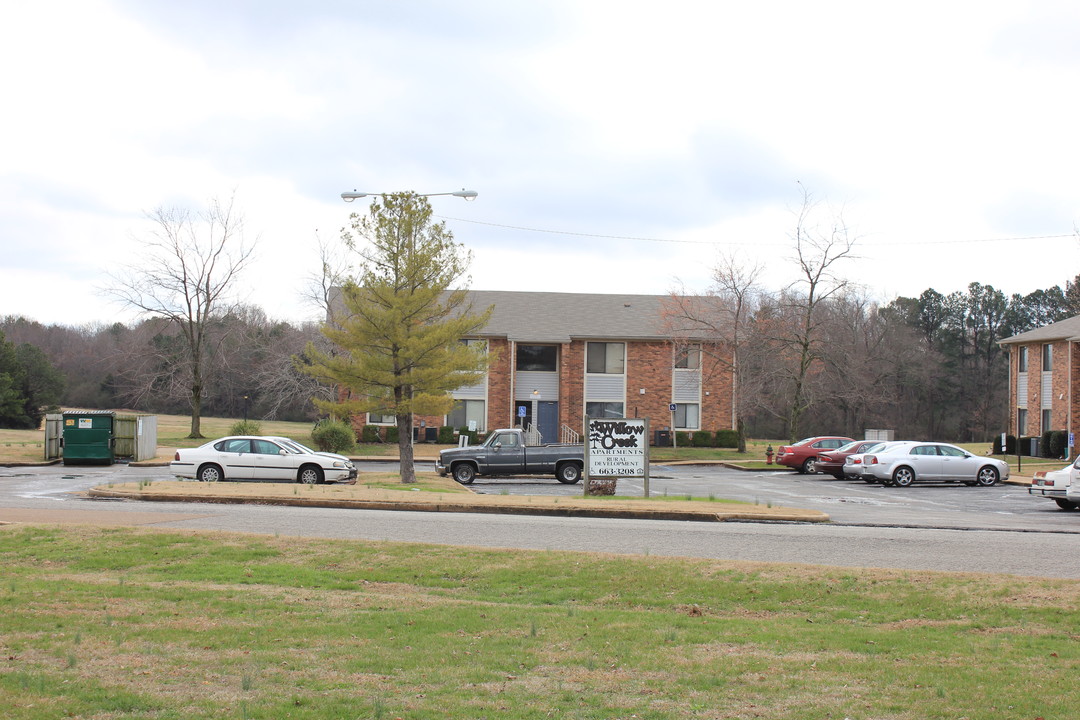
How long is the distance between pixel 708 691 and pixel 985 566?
7.31 m

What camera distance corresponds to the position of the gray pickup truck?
27.6 metres

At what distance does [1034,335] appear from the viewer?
4866 cm

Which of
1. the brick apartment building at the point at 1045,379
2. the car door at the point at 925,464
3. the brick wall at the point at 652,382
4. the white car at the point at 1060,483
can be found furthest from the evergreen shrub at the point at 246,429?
the brick apartment building at the point at 1045,379

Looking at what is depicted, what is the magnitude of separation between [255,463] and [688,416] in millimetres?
28804

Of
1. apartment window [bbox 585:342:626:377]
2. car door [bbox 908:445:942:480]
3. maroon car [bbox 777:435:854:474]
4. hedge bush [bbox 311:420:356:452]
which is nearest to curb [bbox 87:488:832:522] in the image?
car door [bbox 908:445:942:480]

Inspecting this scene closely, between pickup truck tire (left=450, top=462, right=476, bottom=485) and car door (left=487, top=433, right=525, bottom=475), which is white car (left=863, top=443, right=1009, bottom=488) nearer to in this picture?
car door (left=487, top=433, right=525, bottom=475)

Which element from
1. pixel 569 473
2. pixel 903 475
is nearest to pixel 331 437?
pixel 569 473

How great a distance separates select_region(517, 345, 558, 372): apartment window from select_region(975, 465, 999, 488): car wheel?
23.8 meters

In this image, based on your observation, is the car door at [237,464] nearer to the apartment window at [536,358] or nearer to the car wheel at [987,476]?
the car wheel at [987,476]

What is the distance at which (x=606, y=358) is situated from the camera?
49062 mm

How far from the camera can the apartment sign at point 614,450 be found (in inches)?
859

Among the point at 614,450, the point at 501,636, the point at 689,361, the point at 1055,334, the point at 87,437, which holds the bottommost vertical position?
the point at 501,636

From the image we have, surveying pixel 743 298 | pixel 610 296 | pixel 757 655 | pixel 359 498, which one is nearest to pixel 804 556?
pixel 757 655

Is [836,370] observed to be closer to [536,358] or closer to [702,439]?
[702,439]
